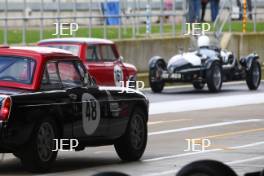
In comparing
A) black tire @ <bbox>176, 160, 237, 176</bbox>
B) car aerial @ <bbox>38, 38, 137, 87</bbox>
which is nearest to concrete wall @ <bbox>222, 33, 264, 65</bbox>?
car aerial @ <bbox>38, 38, 137, 87</bbox>

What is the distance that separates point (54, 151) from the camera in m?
14.6

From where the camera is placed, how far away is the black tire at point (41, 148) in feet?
47.0

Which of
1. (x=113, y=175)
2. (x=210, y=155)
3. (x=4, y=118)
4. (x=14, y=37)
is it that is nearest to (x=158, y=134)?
(x=210, y=155)

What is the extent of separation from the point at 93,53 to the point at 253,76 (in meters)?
7.55

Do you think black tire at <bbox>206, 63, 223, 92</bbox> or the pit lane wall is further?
the pit lane wall

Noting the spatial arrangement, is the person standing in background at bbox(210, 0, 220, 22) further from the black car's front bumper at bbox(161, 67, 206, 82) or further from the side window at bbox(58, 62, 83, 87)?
the side window at bbox(58, 62, 83, 87)

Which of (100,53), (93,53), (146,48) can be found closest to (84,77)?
(93,53)

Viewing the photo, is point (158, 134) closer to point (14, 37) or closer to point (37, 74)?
point (37, 74)

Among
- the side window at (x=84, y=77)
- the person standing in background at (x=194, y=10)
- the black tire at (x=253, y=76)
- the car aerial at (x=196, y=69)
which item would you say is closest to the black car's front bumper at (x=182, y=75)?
the car aerial at (x=196, y=69)

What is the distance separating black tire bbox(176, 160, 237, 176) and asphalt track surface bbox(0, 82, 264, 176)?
204 inches

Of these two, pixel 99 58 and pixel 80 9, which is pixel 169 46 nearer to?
pixel 80 9

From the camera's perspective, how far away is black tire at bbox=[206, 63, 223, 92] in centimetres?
3197

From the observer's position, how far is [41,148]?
14477 mm

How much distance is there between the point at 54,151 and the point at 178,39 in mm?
22735
